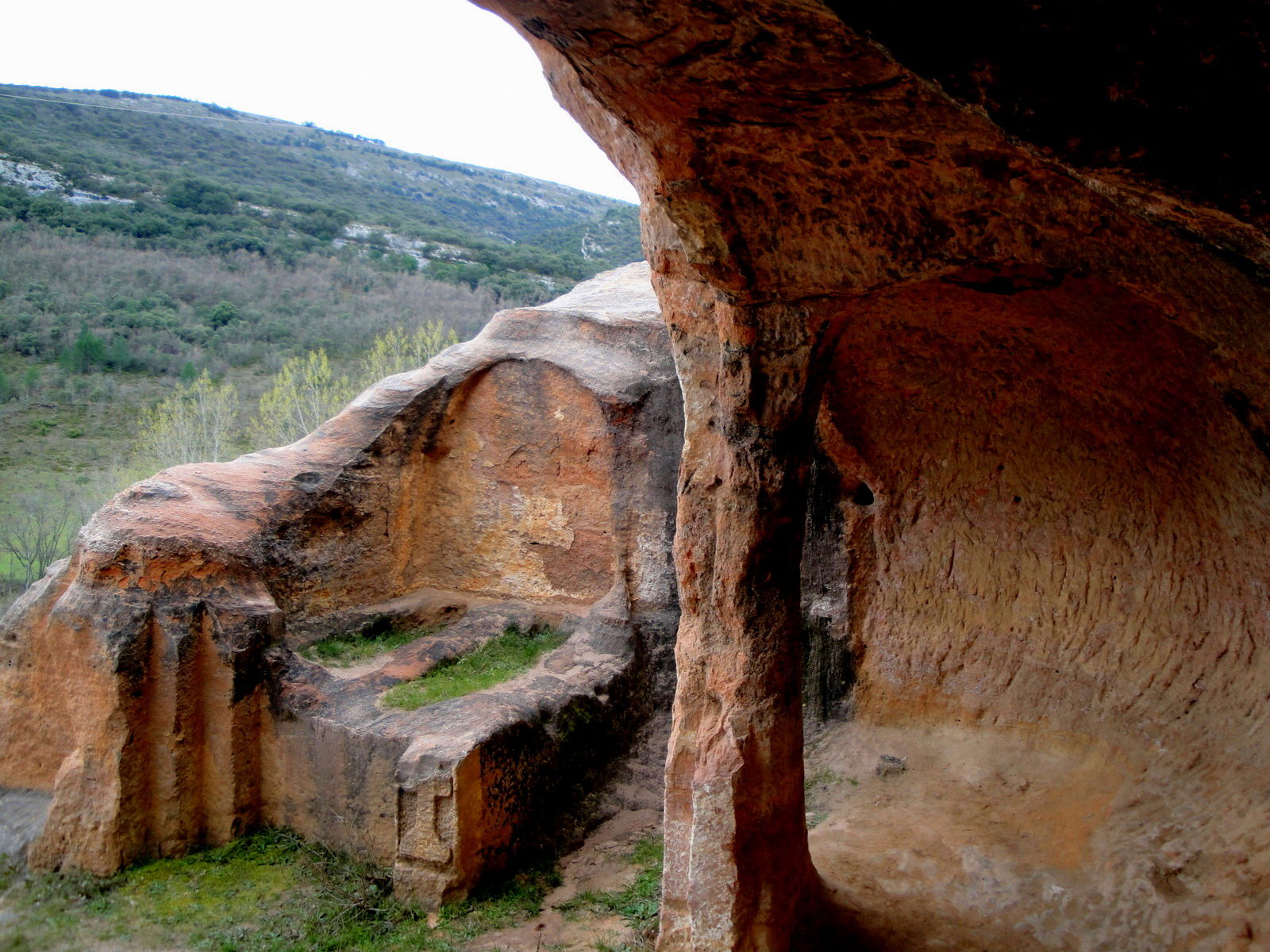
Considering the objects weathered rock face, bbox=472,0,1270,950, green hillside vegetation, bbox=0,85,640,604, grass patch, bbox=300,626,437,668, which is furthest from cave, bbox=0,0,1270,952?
green hillside vegetation, bbox=0,85,640,604

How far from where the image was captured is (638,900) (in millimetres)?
6020

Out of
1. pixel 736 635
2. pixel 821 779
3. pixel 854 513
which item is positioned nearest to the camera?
pixel 736 635

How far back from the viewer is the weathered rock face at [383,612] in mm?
6418

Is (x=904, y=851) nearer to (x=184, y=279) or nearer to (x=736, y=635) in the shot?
(x=736, y=635)

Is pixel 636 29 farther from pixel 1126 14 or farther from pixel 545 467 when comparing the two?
pixel 545 467

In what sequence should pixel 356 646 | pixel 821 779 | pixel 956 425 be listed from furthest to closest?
pixel 356 646, pixel 821 779, pixel 956 425

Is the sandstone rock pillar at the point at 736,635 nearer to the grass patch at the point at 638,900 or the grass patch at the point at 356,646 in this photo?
the grass patch at the point at 638,900

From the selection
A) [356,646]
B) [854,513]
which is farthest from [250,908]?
[854,513]

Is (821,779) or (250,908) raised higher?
(821,779)

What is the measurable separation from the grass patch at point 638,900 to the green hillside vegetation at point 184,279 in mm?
12110

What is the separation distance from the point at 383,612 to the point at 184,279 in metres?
13.7

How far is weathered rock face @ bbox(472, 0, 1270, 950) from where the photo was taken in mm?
2854

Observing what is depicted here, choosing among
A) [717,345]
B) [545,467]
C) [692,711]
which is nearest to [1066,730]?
[692,711]

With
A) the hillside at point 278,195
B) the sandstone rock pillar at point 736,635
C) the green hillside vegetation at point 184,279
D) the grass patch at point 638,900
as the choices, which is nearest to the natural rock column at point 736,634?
the sandstone rock pillar at point 736,635
